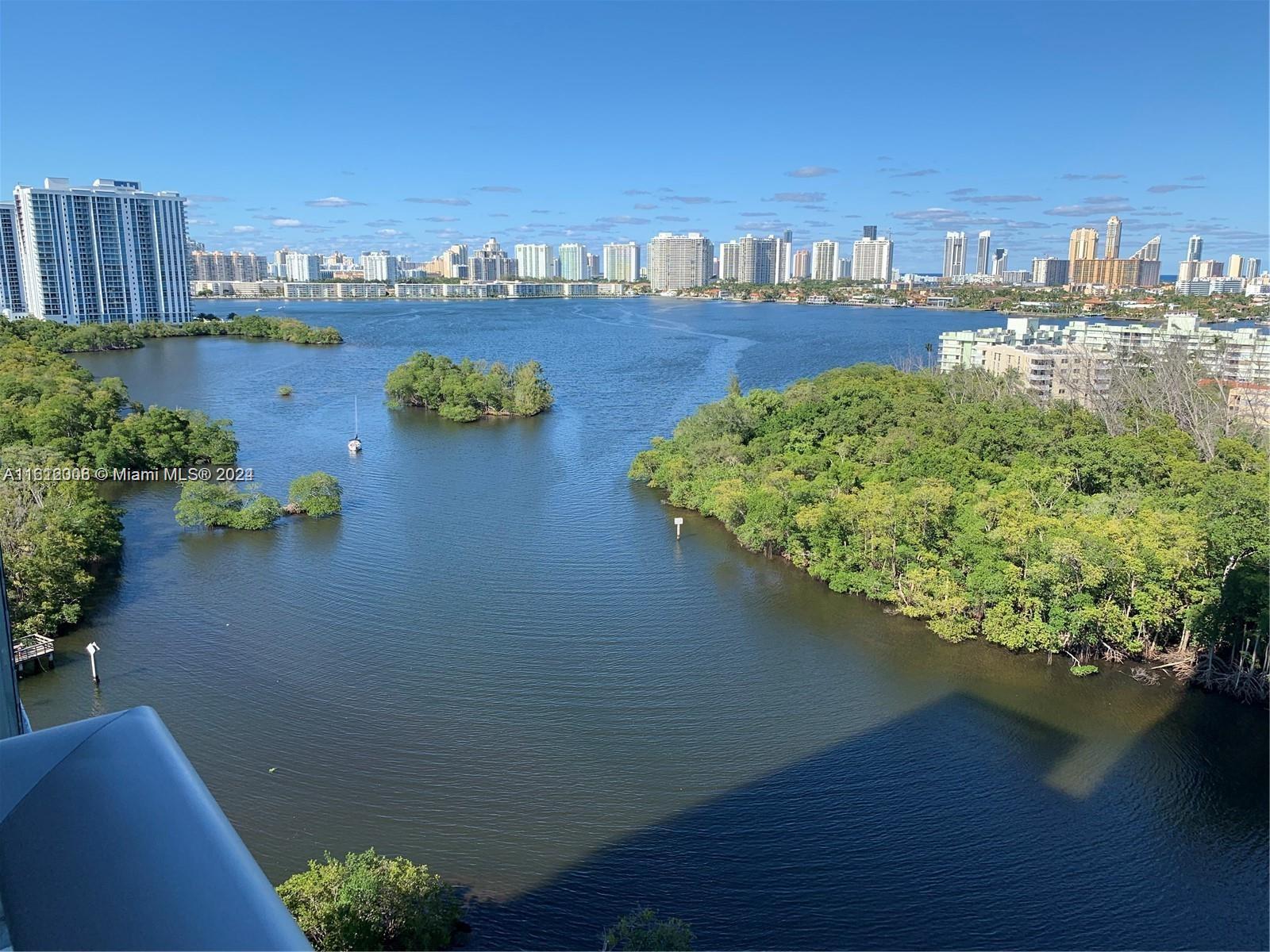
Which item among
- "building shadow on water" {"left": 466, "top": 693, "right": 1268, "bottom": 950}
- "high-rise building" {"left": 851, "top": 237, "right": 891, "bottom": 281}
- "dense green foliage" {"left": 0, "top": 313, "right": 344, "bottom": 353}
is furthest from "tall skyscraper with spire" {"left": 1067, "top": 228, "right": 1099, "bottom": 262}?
"building shadow on water" {"left": 466, "top": 693, "right": 1268, "bottom": 950}

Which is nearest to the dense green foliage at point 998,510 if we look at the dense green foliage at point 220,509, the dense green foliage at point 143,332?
the dense green foliage at point 220,509

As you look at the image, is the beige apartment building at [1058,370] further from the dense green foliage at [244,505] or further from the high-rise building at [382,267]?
the high-rise building at [382,267]

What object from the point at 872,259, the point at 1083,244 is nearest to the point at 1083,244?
the point at 1083,244

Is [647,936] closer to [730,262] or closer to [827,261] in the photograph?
[730,262]

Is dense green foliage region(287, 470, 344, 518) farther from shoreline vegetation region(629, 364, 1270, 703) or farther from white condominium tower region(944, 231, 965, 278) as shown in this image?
white condominium tower region(944, 231, 965, 278)

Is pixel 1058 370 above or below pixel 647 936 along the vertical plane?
above

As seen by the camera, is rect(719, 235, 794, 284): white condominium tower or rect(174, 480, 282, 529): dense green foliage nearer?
rect(174, 480, 282, 529): dense green foliage
